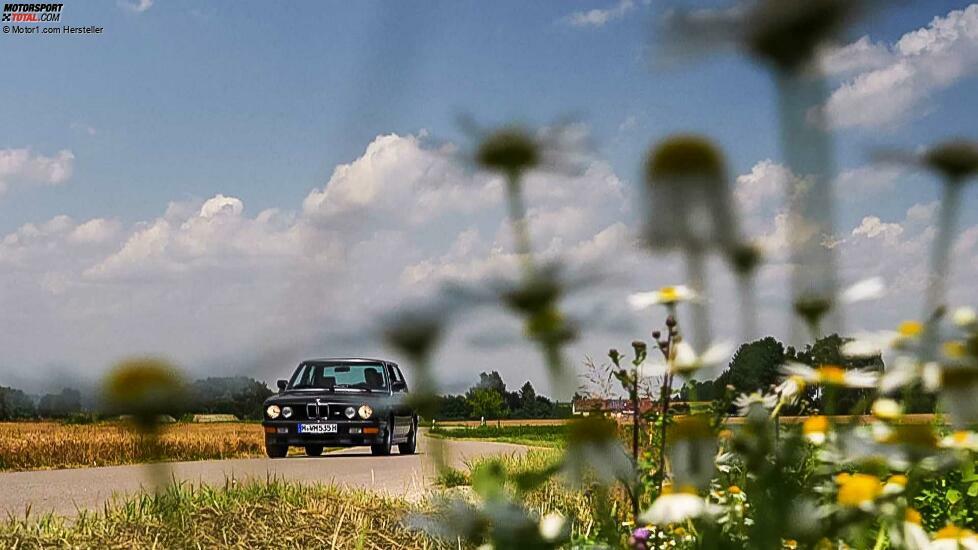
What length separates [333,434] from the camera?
37.0 feet

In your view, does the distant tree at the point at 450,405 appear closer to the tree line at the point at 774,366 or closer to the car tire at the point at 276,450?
the tree line at the point at 774,366

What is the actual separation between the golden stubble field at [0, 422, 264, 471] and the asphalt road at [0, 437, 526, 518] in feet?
3.98

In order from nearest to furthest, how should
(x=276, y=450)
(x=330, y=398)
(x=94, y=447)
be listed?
1. (x=330, y=398)
2. (x=276, y=450)
3. (x=94, y=447)

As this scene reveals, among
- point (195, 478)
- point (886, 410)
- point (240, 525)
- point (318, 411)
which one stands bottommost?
point (195, 478)

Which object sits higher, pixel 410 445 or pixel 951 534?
pixel 951 534

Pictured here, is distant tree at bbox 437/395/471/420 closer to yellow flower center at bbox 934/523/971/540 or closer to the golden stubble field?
yellow flower center at bbox 934/523/971/540

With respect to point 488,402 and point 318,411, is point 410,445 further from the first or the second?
point 488,402

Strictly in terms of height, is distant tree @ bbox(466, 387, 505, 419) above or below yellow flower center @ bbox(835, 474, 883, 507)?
above

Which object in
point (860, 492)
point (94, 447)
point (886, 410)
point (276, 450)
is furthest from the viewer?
point (94, 447)

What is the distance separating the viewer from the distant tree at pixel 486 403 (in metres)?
2.00

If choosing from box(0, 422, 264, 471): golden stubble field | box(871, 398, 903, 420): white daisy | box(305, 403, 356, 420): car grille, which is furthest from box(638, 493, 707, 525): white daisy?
box(305, 403, 356, 420): car grille

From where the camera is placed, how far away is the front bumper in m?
11.4

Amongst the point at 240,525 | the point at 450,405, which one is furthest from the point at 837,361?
the point at 240,525

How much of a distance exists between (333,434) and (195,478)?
10.7 feet
